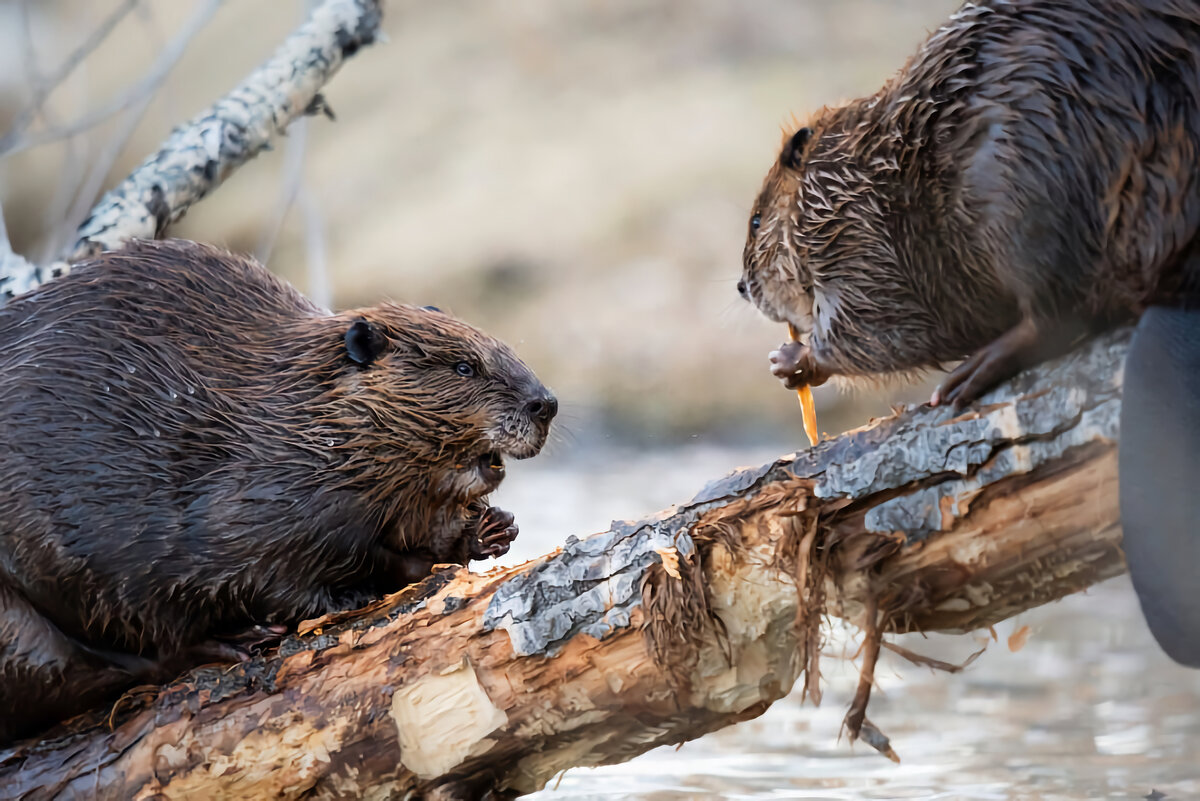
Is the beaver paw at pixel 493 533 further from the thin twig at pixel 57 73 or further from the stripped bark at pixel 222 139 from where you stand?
the thin twig at pixel 57 73

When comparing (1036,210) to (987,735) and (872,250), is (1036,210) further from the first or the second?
(987,735)

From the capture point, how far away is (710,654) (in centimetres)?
142

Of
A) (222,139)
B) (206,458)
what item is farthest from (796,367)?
(222,139)

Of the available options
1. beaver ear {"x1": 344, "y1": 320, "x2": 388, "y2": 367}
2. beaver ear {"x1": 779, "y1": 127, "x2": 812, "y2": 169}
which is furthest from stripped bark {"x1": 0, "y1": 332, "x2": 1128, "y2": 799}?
beaver ear {"x1": 779, "y1": 127, "x2": 812, "y2": 169}

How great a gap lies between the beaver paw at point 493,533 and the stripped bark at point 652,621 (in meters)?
0.29

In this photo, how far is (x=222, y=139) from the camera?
2.49 m

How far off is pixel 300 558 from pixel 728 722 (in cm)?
70

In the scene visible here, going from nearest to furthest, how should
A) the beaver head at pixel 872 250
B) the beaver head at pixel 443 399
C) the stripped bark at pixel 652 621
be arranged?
the stripped bark at pixel 652 621
the beaver head at pixel 872 250
the beaver head at pixel 443 399

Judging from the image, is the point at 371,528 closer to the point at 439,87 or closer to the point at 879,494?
the point at 879,494

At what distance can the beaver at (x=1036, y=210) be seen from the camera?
1059 millimetres

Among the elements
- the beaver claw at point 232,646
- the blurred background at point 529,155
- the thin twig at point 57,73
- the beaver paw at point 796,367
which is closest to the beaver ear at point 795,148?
the beaver paw at point 796,367

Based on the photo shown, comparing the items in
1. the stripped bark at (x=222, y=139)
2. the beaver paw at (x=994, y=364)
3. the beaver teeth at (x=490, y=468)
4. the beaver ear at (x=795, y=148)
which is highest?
the stripped bark at (x=222, y=139)

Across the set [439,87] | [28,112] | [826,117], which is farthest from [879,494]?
[439,87]

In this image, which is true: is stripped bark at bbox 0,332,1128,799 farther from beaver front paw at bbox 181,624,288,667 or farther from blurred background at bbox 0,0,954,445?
blurred background at bbox 0,0,954,445
